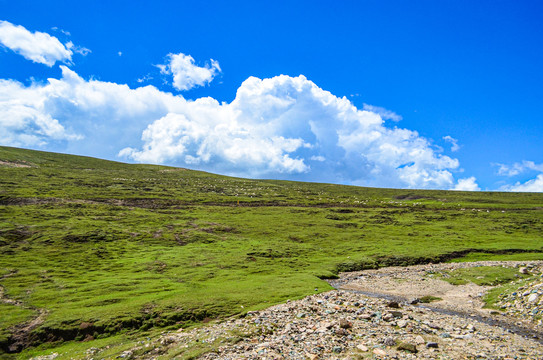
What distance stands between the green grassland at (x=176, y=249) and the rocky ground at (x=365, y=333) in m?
4.15

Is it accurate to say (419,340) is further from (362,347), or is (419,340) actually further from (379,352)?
(362,347)

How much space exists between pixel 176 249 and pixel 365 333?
Answer: 45345 millimetres

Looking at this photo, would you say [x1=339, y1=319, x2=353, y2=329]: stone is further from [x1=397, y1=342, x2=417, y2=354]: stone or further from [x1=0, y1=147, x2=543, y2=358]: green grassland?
[x1=0, y1=147, x2=543, y2=358]: green grassland

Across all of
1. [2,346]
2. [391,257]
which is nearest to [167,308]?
[2,346]

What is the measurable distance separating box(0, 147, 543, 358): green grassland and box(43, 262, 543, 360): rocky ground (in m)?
4.15

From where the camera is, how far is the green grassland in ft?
88.3

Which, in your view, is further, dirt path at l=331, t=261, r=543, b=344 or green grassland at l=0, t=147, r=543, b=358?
green grassland at l=0, t=147, r=543, b=358

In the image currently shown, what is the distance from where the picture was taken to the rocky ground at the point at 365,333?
1744 centimetres

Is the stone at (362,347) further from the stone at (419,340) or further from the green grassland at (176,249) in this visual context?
the green grassland at (176,249)

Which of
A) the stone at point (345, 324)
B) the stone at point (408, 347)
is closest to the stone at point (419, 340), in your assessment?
the stone at point (408, 347)

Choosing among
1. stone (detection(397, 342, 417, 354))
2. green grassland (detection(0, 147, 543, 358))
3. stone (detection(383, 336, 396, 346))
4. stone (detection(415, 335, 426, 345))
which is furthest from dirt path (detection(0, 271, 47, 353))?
stone (detection(415, 335, 426, 345))

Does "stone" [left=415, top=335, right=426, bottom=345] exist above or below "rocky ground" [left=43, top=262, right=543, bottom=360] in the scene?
above

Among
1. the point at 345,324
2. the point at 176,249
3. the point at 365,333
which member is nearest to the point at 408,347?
the point at 365,333

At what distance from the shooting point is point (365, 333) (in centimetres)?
1977
